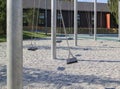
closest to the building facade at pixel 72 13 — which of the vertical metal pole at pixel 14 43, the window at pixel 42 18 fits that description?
the window at pixel 42 18

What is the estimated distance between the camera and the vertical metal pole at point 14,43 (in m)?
2.67

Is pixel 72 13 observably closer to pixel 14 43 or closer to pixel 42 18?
pixel 42 18

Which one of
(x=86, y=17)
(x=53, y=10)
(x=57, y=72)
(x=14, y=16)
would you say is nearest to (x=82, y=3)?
(x=86, y=17)

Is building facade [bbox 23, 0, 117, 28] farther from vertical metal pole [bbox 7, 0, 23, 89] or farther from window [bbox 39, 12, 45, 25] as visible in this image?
vertical metal pole [bbox 7, 0, 23, 89]

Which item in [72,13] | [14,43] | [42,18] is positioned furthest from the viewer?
[72,13]

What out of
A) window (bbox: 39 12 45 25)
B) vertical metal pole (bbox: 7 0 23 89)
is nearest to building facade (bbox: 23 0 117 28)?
window (bbox: 39 12 45 25)

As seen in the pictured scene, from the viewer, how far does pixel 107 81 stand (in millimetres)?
6703

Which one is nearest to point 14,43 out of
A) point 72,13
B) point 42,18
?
point 42,18

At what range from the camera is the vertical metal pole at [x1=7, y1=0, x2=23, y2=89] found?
2672 millimetres

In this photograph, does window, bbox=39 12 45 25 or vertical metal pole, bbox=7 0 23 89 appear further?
window, bbox=39 12 45 25

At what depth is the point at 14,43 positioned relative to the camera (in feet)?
8.74

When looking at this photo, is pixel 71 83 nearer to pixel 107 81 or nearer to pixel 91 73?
pixel 107 81

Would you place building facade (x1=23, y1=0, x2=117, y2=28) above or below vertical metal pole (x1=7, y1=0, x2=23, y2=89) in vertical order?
above

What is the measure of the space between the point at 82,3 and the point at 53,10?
112 ft
